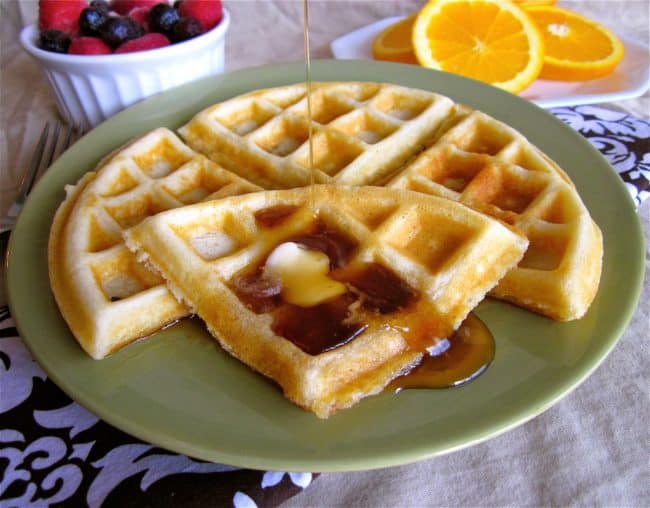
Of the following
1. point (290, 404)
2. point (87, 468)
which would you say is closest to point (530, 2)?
point (290, 404)

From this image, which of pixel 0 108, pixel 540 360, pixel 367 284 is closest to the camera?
pixel 540 360

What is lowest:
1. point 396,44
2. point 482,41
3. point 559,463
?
point 559,463

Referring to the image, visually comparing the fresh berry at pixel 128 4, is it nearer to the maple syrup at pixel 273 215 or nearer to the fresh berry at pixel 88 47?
the fresh berry at pixel 88 47

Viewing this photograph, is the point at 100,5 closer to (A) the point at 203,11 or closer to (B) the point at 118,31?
(B) the point at 118,31

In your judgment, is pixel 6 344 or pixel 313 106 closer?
pixel 6 344

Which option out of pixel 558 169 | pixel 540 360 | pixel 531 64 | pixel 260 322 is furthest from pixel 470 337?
pixel 531 64

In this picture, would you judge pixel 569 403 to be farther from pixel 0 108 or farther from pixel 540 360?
pixel 0 108
